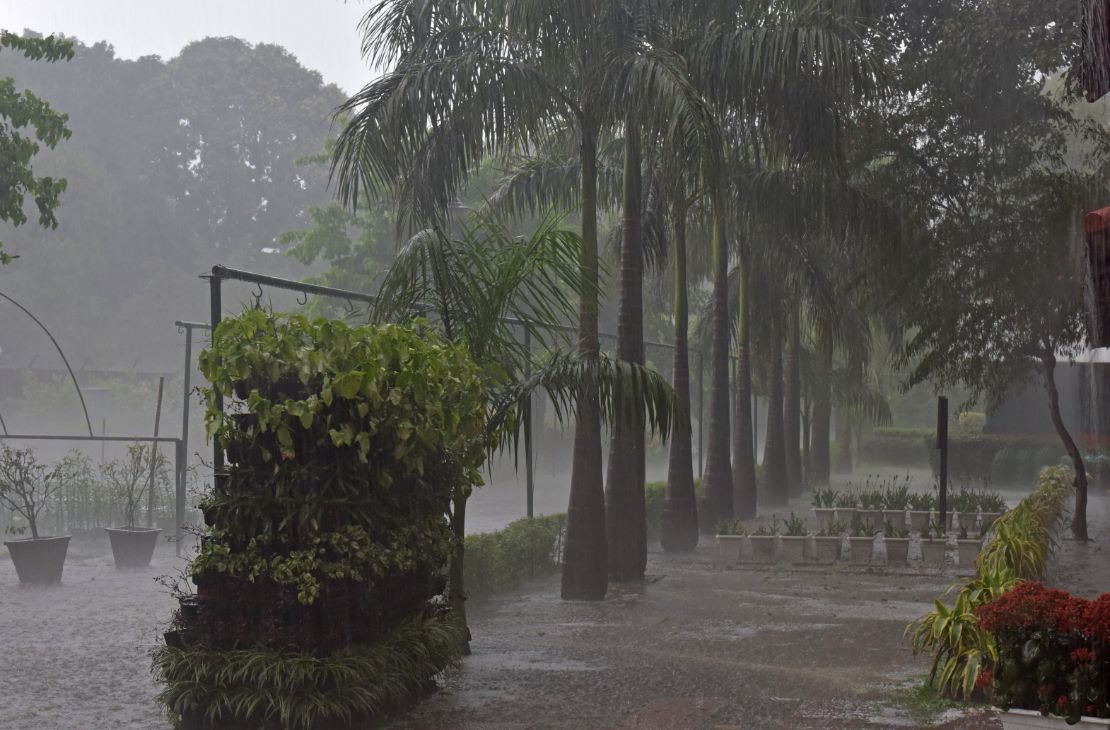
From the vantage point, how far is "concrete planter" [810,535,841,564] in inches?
633

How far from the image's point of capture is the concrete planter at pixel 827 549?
52.7ft

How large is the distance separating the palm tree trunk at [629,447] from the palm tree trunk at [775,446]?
1167 centimetres

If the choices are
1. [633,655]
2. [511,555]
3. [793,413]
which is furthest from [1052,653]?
[793,413]

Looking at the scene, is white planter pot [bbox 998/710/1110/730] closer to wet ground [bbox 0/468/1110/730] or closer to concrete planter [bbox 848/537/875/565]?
wet ground [bbox 0/468/1110/730]

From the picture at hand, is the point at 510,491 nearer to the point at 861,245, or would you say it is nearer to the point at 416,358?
the point at 861,245

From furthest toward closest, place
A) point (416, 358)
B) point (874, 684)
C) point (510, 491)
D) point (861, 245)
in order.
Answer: point (510, 491)
point (861, 245)
point (874, 684)
point (416, 358)

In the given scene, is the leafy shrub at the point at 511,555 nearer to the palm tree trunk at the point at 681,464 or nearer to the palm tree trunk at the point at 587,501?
the palm tree trunk at the point at 587,501

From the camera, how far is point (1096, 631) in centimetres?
547

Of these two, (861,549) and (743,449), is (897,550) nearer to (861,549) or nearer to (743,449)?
(861,549)

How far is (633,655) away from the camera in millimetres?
9617

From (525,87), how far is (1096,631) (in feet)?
25.0

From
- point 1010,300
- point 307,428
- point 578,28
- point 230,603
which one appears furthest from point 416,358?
point 1010,300

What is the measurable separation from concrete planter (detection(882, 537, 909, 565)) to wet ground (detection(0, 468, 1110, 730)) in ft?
2.14

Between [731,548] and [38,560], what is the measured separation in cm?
902
